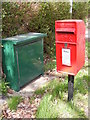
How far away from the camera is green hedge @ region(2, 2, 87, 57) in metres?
4.00

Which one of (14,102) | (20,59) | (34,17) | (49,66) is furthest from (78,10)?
(14,102)

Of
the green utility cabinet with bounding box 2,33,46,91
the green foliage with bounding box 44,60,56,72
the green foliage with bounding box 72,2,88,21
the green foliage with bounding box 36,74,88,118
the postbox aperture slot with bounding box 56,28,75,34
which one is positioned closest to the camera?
the postbox aperture slot with bounding box 56,28,75,34

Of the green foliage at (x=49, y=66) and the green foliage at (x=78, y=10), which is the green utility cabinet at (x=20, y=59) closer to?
the green foliage at (x=49, y=66)

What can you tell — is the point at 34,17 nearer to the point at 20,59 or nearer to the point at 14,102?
the point at 20,59

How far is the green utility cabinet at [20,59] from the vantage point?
3.59 m

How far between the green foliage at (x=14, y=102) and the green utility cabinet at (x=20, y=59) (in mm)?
447

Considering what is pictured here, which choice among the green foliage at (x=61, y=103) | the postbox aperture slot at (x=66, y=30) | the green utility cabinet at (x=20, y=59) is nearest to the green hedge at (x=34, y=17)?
the green utility cabinet at (x=20, y=59)

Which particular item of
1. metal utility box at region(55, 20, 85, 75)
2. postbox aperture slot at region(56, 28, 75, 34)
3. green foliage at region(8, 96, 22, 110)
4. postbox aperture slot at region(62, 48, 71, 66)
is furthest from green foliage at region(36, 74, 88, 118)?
postbox aperture slot at region(56, 28, 75, 34)

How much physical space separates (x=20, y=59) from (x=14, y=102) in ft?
3.08

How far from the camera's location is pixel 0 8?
354 centimetres

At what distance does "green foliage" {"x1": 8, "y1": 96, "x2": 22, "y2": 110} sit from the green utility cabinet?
1.47 feet

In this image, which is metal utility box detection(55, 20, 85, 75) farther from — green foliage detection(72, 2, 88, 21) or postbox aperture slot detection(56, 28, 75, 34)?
green foliage detection(72, 2, 88, 21)

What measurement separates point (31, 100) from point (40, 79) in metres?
1.23

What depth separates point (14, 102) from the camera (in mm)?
3229
